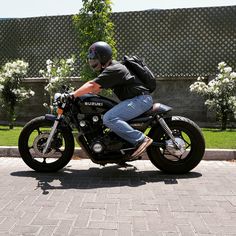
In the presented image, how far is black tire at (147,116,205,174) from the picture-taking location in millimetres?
5688

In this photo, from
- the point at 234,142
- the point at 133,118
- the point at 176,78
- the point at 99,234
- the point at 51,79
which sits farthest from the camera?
the point at 176,78

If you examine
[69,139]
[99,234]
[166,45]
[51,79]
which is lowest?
[99,234]

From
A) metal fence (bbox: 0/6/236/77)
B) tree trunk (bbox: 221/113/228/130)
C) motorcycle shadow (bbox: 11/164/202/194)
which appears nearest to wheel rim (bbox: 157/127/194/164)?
motorcycle shadow (bbox: 11/164/202/194)

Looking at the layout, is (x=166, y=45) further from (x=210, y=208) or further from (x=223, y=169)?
(x=210, y=208)

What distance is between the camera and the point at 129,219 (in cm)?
381

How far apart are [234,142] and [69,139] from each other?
3.47 m

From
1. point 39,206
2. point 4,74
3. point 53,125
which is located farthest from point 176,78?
point 39,206

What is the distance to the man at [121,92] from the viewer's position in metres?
5.36

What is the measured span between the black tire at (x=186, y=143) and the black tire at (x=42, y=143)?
120 centimetres

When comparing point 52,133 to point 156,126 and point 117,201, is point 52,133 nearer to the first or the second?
point 156,126

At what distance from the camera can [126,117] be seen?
5484mm

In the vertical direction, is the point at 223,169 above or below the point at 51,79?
below

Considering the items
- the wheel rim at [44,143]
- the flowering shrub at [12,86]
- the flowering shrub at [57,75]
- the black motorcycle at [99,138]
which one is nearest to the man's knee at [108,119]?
the black motorcycle at [99,138]

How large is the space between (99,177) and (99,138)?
1.80ft
